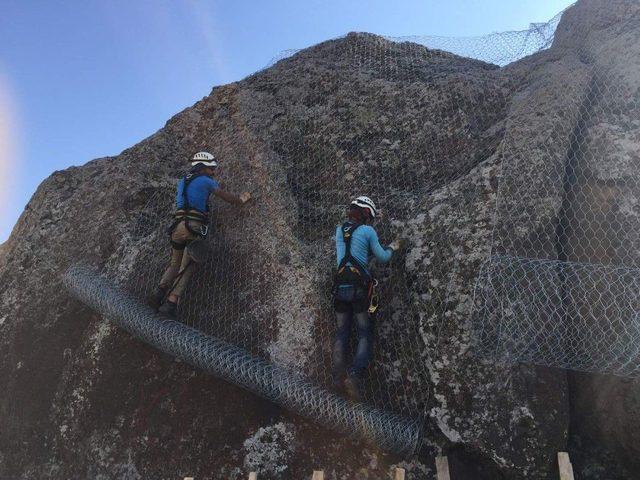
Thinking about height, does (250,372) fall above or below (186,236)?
below

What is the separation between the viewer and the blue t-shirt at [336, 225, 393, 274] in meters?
6.59

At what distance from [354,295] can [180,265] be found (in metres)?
2.53

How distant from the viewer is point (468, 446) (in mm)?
5582

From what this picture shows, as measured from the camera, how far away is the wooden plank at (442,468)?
18.0 feet

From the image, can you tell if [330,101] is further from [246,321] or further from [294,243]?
[246,321]

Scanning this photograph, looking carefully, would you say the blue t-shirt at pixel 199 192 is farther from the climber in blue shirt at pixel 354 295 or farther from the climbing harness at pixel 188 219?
the climber in blue shirt at pixel 354 295

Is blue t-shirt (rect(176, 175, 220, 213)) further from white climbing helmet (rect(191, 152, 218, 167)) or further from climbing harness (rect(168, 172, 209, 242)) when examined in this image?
white climbing helmet (rect(191, 152, 218, 167))

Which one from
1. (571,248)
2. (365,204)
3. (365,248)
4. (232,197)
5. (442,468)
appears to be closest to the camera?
(442,468)

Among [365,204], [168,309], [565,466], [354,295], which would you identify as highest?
[365,204]

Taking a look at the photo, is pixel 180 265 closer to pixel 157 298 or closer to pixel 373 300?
pixel 157 298

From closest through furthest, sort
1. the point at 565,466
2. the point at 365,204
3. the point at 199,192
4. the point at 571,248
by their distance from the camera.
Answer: the point at 565,466 → the point at 571,248 → the point at 365,204 → the point at 199,192

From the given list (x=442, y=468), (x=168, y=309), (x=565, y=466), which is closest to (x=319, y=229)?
(x=168, y=309)

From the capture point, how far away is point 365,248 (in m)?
6.64

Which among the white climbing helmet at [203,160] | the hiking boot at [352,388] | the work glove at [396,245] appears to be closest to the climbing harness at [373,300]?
the work glove at [396,245]
